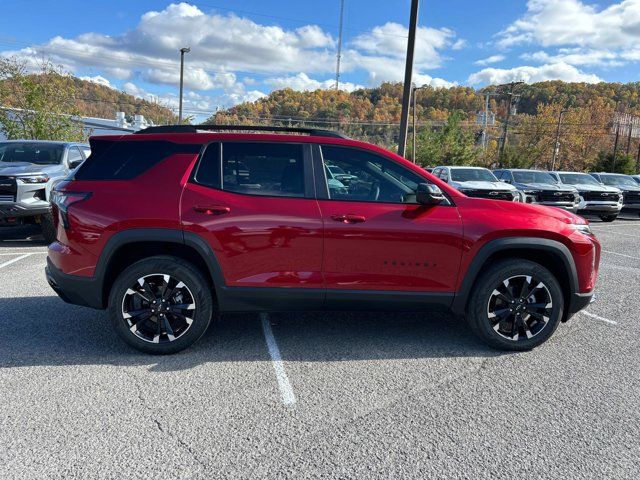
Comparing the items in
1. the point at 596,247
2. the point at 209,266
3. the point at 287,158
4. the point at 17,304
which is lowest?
the point at 17,304

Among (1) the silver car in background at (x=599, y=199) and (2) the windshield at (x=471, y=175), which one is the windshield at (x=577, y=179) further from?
(2) the windshield at (x=471, y=175)

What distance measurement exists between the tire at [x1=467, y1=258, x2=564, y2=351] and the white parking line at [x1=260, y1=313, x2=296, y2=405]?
1.71 meters

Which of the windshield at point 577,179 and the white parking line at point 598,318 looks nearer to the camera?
the white parking line at point 598,318

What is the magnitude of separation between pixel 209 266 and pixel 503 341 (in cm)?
262

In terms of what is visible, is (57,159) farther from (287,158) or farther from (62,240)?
(287,158)

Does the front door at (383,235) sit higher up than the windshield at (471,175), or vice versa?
the windshield at (471,175)

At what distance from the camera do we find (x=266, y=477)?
7.50 ft

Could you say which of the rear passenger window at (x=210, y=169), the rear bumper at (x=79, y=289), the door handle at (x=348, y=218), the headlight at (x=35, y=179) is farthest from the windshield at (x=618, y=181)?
the rear bumper at (x=79, y=289)

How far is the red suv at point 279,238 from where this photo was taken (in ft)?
11.8

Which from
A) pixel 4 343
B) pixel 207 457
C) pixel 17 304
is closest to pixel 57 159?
pixel 17 304

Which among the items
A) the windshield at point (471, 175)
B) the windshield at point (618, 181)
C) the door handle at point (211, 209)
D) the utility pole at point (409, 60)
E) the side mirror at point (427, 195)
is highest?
the utility pole at point (409, 60)

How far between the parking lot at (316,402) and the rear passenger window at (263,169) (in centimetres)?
139

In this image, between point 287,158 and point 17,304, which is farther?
point 17,304

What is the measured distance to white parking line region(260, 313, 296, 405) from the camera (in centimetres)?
308
